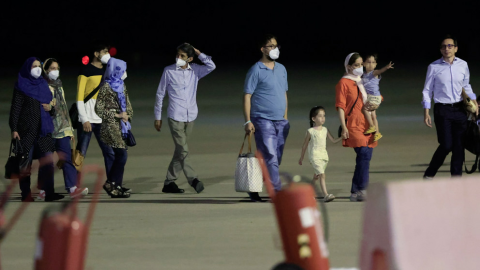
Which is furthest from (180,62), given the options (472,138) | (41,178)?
(472,138)

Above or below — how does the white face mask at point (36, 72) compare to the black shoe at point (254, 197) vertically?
above

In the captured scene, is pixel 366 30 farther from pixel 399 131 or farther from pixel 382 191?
pixel 382 191

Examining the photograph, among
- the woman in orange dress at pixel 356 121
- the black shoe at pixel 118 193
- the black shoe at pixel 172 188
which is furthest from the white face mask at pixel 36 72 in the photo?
the woman in orange dress at pixel 356 121

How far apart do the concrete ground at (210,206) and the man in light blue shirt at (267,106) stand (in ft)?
1.84

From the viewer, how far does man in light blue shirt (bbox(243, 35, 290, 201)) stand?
395 inches

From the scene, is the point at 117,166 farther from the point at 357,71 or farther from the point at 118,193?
the point at 357,71

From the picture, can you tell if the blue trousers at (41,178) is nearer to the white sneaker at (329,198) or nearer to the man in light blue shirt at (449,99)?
the white sneaker at (329,198)

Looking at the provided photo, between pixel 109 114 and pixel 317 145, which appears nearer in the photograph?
pixel 317 145

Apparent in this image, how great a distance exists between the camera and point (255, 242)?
7.89m

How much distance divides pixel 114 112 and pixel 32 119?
92cm

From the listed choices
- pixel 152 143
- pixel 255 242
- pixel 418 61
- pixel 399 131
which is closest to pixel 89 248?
pixel 255 242

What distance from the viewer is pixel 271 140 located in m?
10.1

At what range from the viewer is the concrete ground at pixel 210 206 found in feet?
24.3

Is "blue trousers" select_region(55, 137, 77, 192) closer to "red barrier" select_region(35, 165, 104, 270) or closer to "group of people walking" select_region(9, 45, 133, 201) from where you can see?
"group of people walking" select_region(9, 45, 133, 201)
